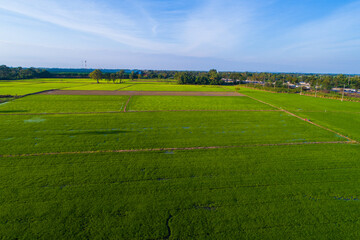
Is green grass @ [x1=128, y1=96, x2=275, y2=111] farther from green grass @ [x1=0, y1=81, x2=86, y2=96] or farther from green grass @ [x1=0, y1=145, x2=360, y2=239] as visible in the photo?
green grass @ [x1=0, y1=81, x2=86, y2=96]

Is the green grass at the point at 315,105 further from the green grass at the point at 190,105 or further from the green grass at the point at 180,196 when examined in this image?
the green grass at the point at 180,196

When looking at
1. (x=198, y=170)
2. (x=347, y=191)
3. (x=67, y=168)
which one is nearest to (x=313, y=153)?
(x=347, y=191)

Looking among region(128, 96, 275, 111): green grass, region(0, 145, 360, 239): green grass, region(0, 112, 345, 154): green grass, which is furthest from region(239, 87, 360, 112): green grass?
region(0, 145, 360, 239): green grass

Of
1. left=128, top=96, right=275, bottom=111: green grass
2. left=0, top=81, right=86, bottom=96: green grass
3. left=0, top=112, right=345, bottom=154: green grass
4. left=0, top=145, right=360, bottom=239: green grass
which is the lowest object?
left=0, top=145, right=360, bottom=239: green grass

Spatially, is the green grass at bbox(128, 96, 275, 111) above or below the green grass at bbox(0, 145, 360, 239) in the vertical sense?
above

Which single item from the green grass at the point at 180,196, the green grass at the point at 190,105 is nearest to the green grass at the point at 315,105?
the green grass at the point at 190,105

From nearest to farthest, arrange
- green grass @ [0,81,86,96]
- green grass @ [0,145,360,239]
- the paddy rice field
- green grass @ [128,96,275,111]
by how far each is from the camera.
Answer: green grass @ [0,145,360,239]
the paddy rice field
green grass @ [128,96,275,111]
green grass @ [0,81,86,96]

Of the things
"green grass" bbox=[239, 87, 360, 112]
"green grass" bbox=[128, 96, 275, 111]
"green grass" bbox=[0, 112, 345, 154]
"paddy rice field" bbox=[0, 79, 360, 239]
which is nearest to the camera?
"paddy rice field" bbox=[0, 79, 360, 239]
